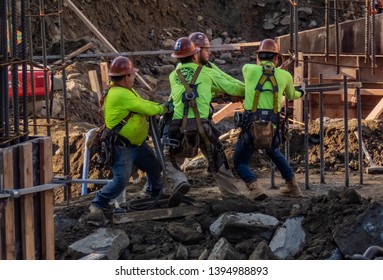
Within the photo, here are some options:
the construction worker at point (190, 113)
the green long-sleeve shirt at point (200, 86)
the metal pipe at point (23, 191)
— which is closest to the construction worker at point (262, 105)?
the construction worker at point (190, 113)

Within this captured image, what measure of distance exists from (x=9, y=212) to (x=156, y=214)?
2.80m

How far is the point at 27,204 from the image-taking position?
1039 cm

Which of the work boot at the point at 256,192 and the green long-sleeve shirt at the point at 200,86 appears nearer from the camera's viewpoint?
the green long-sleeve shirt at the point at 200,86

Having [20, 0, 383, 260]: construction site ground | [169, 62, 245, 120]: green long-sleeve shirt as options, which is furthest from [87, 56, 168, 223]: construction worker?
[20, 0, 383, 260]: construction site ground

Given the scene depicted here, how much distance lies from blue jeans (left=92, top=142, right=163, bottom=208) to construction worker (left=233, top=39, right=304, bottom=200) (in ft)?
3.37

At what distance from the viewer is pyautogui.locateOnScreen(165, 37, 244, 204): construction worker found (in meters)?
12.7

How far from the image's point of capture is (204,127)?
1270 cm

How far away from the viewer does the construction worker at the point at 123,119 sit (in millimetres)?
12258

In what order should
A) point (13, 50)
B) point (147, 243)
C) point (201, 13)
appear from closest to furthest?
point (13, 50) → point (147, 243) → point (201, 13)

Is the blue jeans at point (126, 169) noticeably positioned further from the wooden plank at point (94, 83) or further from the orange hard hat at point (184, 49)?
the wooden plank at point (94, 83)

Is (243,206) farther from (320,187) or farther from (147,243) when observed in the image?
(320,187)

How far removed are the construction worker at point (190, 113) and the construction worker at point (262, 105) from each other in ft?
0.84

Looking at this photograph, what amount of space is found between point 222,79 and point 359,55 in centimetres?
764

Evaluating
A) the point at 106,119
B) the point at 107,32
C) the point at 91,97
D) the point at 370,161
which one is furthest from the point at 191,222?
the point at 107,32
